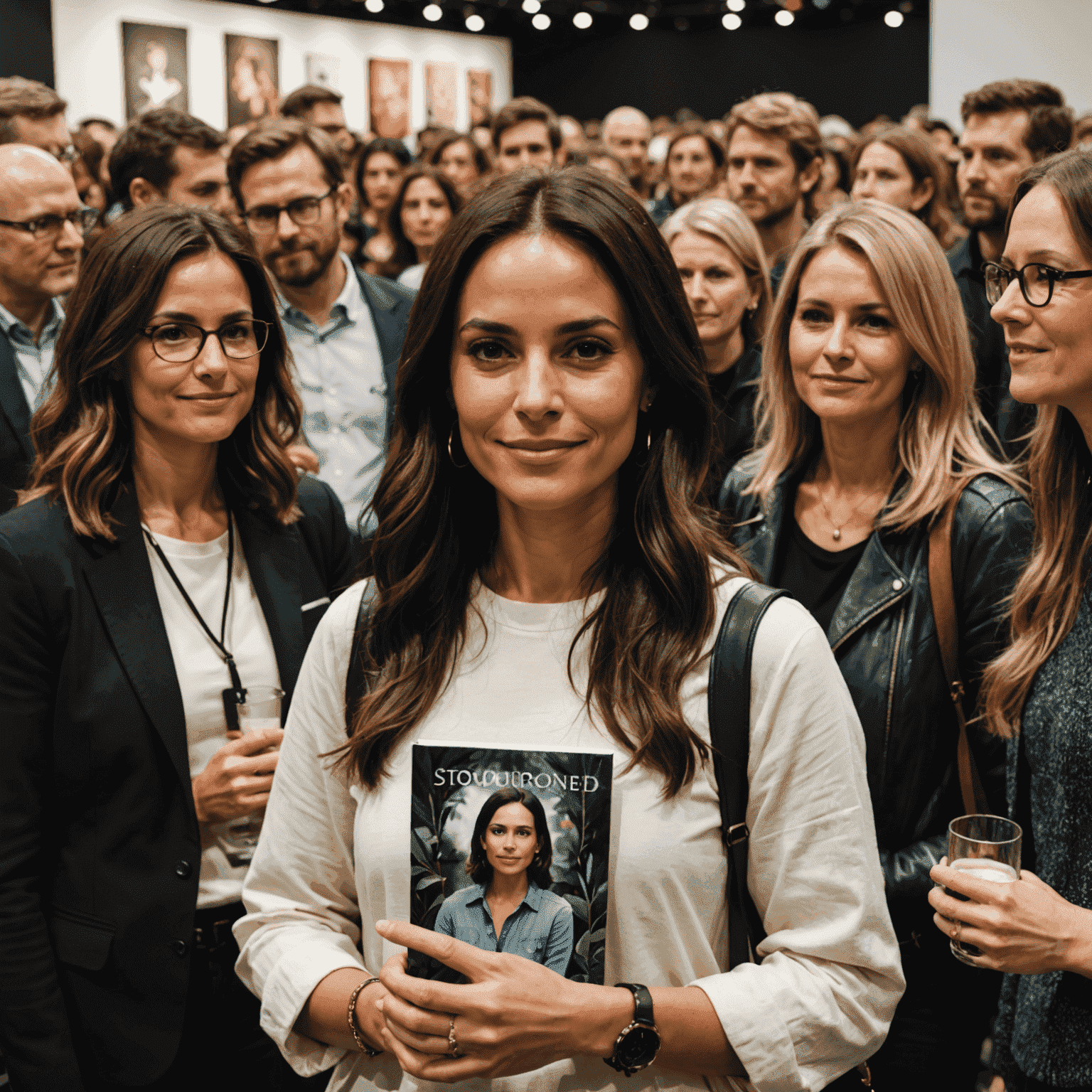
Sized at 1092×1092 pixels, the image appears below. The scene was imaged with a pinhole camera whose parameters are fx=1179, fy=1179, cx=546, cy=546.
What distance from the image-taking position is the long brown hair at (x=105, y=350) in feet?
7.04

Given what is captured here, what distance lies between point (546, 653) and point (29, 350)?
2749mm

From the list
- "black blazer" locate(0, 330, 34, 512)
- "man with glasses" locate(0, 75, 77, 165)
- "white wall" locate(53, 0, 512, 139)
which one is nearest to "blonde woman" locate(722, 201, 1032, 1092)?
"black blazer" locate(0, 330, 34, 512)

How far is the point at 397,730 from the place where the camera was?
141 cm

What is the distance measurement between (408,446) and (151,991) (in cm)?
111

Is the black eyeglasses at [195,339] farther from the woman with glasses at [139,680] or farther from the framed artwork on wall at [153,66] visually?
the framed artwork on wall at [153,66]

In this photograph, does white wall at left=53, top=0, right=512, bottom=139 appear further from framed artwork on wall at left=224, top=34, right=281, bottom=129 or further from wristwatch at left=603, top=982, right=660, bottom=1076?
wristwatch at left=603, top=982, right=660, bottom=1076

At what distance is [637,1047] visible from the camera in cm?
125

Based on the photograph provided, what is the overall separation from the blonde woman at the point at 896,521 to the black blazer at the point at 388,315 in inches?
56.4

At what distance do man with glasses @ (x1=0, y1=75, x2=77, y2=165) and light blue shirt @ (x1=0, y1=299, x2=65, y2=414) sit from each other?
1.47 m

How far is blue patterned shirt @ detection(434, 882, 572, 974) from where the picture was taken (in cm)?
127

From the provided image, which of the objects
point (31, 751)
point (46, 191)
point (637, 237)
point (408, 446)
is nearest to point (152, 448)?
point (31, 751)

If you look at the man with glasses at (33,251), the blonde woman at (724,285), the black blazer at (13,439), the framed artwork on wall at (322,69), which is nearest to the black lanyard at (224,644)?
the black blazer at (13,439)

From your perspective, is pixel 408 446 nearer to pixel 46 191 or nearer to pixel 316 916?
pixel 316 916

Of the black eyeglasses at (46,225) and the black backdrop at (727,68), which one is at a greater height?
the black backdrop at (727,68)
